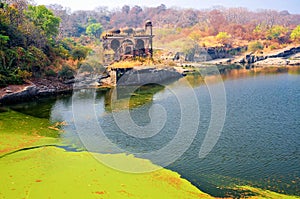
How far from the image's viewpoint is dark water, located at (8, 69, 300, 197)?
1384 cm

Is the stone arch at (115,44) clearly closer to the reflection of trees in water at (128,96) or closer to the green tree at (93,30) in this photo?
the reflection of trees in water at (128,96)

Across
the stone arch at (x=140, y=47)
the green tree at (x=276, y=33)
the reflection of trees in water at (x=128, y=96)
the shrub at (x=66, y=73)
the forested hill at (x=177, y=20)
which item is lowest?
the reflection of trees in water at (x=128, y=96)

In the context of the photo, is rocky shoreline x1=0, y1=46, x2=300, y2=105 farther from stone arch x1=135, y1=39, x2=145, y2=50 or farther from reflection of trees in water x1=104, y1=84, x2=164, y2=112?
stone arch x1=135, y1=39, x2=145, y2=50

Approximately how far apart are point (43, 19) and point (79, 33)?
4608 centimetres

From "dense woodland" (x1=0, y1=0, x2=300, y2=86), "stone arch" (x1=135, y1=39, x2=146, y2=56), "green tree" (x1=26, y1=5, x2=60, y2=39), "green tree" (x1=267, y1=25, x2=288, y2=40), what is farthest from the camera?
"green tree" (x1=267, y1=25, x2=288, y2=40)

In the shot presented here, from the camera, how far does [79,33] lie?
88.6m

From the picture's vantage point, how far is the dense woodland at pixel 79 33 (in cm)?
3228

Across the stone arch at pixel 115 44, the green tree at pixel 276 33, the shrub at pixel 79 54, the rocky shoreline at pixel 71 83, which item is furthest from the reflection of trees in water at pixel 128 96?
the green tree at pixel 276 33

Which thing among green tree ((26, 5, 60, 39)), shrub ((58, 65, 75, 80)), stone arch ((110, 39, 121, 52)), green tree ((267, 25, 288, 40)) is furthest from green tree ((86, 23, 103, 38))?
A: shrub ((58, 65, 75, 80))

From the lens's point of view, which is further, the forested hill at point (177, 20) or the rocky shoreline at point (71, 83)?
the forested hill at point (177, 20)

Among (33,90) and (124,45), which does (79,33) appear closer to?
(124,45)

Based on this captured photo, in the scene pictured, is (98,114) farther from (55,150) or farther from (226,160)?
(226,160)

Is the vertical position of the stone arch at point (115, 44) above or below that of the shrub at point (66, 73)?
above

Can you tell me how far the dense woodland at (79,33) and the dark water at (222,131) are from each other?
597 cm
